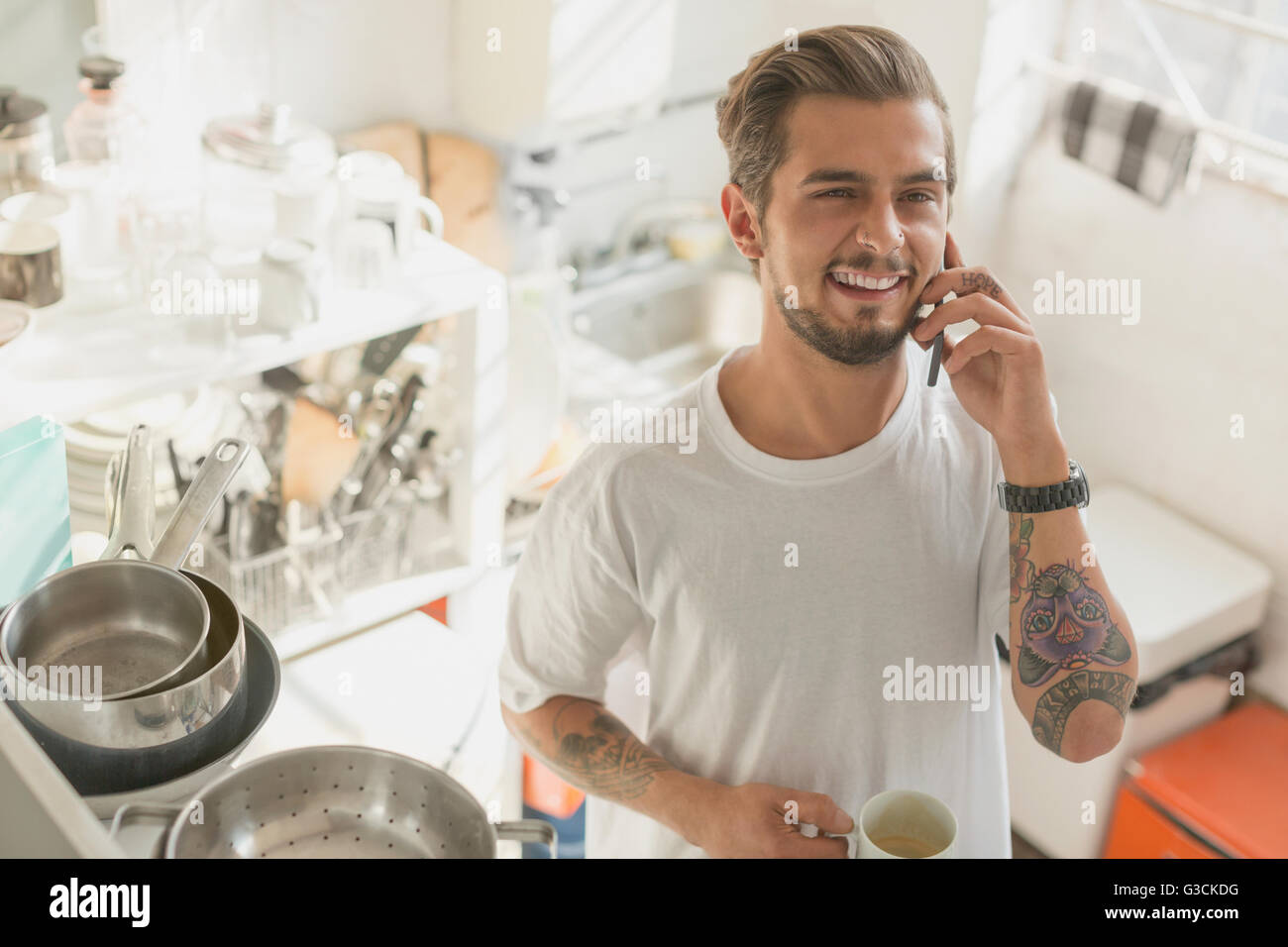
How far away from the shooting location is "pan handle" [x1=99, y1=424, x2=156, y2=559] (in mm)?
858

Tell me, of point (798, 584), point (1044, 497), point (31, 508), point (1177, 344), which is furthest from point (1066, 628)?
point (1177, 344)

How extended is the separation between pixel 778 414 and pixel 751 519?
0.10 meters

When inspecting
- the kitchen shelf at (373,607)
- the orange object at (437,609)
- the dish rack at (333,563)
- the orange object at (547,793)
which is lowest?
the orange object at (547,793)

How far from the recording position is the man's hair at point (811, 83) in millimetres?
1112

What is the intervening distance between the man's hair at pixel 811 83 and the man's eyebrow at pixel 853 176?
0.03m

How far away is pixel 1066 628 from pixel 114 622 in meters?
0.75

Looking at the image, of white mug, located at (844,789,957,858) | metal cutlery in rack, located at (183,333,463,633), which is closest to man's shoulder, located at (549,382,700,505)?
white mug, located at (844,789,957,858)

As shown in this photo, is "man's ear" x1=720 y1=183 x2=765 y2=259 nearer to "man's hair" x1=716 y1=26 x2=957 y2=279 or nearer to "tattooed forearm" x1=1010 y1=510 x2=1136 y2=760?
"man's hair" x1=716 y1=26 x2=957 y2=279

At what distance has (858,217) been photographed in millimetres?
1103

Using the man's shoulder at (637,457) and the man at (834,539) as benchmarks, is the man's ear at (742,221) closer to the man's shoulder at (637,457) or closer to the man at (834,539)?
the man at (834,539)

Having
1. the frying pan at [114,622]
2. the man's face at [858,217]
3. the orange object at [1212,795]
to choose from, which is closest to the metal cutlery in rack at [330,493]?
the man's face at [858,217]

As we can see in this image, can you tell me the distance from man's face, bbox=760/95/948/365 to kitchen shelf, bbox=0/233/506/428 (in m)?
0.81

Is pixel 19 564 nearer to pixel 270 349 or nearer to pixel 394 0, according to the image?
pixel 270 349

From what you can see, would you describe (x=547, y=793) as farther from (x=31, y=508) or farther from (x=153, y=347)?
(x=31, y=508)
